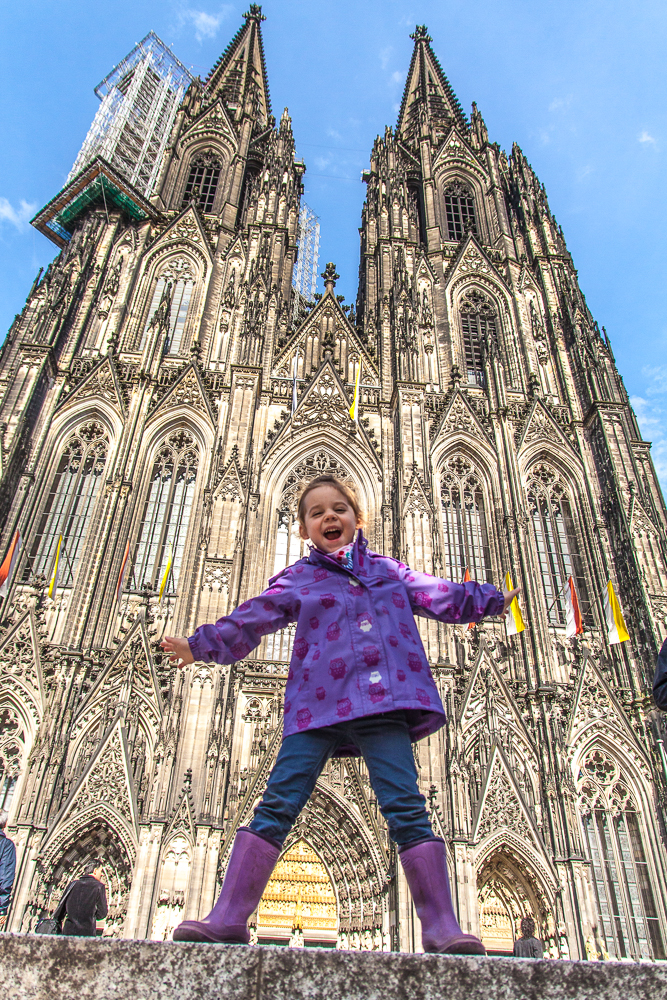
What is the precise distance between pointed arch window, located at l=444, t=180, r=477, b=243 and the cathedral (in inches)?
6.0

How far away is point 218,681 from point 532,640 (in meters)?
7.16

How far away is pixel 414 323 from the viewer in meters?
21.0

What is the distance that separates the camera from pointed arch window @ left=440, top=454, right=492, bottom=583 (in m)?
17.9

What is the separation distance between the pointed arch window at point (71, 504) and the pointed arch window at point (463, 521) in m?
8.95

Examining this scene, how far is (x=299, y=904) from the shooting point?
1381 centimetres

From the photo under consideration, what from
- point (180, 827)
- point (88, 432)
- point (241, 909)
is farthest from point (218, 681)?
point (241, 909)

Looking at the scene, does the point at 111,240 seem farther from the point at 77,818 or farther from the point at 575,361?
the point at 77,818

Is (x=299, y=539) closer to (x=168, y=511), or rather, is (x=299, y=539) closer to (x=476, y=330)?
(x=168, y=511)

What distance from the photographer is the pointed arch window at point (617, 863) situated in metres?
13.3

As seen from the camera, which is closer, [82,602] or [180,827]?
[180,827]

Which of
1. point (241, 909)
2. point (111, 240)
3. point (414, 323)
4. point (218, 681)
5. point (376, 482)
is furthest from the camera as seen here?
point (111, 240)

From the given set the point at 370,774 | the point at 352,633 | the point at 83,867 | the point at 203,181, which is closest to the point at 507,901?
the point at 83,867

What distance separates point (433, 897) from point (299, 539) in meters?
13.6

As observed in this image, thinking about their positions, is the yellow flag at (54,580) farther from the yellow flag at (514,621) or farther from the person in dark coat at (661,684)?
the person in dark coat at (661,684)
